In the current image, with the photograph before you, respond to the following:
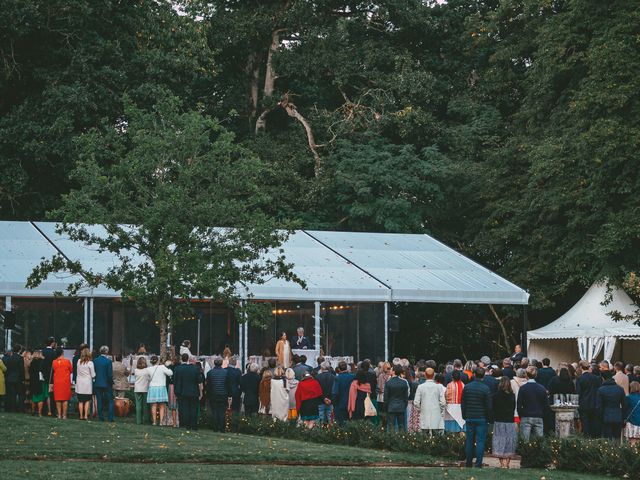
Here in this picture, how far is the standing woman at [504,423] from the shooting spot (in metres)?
19.3

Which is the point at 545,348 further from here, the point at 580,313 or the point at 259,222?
the point at 259,222

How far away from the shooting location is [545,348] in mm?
36031

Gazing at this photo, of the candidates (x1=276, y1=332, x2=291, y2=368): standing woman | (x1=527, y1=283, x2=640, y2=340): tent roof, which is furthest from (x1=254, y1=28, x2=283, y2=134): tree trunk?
(x1=276, y1=332, x2=291, y2=368): standing woman

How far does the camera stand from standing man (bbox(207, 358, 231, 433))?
24.0 m

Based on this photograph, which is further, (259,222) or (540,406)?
(259,222)

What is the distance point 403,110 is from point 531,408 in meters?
23.0

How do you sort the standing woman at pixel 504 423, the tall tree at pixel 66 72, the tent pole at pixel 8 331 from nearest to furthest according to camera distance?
1. the standing woman at pixel 504 423
2. the tent pole at pixel 8 331
3. the tall tree at pixel 66 72

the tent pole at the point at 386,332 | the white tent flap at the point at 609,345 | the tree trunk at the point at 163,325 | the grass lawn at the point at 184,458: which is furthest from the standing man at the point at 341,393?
the white tent flap at the point at 609,345

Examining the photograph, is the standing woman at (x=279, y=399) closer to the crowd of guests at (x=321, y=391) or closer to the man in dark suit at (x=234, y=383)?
the crowd of guests at (x=321, y=391)

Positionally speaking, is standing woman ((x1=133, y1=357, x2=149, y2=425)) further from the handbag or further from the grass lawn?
the handbag

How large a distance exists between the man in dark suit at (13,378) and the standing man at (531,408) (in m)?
10.4

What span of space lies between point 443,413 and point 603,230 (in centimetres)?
1398

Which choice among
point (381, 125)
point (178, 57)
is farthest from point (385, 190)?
point (178, 57)

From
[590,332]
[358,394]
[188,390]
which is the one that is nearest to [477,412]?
[358,394]
